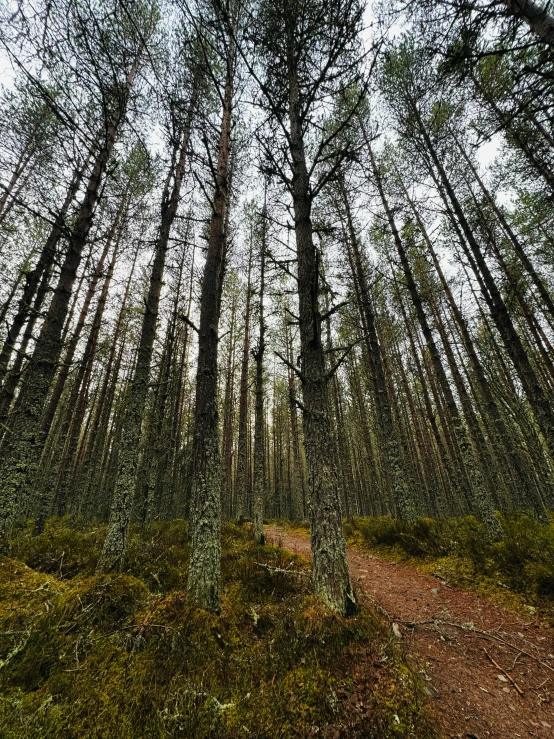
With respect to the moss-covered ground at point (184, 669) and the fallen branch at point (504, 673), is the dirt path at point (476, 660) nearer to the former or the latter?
the fallen branch at point (504, 673)

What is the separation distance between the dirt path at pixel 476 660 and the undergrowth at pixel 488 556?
0.40m

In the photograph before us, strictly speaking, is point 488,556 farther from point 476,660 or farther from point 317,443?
point 317,443

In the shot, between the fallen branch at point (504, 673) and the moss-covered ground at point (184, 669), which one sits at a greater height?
the moss-covered ground at point (184, 669)

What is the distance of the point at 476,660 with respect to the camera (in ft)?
9.92

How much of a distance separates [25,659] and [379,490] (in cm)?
2101

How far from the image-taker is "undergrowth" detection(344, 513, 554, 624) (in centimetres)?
415

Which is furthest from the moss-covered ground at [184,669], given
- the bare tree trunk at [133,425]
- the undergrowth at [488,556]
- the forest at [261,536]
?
the undergrowth at [488,556]

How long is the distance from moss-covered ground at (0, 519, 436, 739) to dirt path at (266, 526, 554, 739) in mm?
460

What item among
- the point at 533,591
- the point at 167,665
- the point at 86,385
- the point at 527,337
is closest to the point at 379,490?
the point at 527,337

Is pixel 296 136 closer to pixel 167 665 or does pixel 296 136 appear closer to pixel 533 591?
pixel 167 665

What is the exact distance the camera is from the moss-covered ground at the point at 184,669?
5.83ft

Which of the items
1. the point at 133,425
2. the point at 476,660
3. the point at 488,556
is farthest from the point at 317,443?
the point at 488,556

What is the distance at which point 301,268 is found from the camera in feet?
13.9

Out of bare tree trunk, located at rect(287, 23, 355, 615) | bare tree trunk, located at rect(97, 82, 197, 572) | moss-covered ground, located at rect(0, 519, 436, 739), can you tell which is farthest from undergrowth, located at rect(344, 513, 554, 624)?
bare tree trunk, located at rect(97, 82, 197, 572)
